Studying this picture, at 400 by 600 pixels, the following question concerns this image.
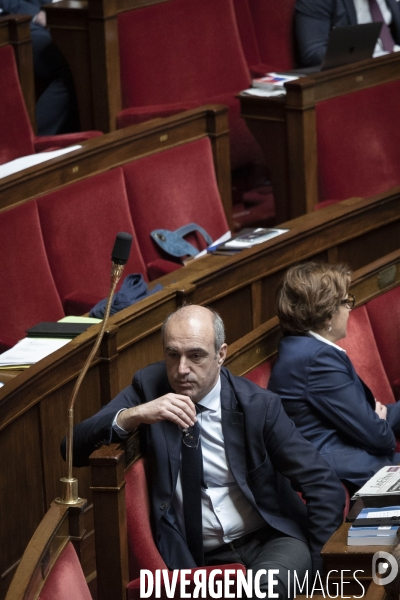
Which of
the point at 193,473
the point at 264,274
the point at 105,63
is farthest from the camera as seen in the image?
the point at 105,63

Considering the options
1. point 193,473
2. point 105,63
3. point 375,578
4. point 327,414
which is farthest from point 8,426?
point 105,63

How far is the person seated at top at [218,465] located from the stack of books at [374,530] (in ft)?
0.29

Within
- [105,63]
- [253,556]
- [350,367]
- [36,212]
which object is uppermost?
[105,63]

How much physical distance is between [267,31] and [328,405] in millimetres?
1215

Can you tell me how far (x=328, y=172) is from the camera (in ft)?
5.67

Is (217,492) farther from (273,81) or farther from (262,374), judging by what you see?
(273,81)

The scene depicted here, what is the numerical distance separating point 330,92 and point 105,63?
0.37 metres

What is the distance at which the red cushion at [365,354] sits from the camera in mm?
1211

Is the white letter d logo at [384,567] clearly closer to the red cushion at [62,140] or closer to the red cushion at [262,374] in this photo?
the red cushion at [262,374]

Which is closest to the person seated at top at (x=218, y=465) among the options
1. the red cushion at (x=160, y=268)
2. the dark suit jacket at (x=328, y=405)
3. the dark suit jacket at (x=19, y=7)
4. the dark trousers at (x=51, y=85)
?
the dark suit jacket at (x=328, y=405)

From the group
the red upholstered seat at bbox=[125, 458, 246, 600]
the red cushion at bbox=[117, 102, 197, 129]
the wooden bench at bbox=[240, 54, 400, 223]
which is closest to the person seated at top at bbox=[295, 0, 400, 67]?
the wooden bench at bbox=[240, 54, 400, 223]

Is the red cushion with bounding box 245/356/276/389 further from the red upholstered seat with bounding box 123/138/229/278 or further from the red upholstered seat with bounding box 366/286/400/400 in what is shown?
the red upholstered seat with bounding box 123/138/229/278

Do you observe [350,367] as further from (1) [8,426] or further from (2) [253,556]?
(1) [8,426]

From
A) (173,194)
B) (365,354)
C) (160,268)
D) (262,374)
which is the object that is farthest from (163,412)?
(173,194)
